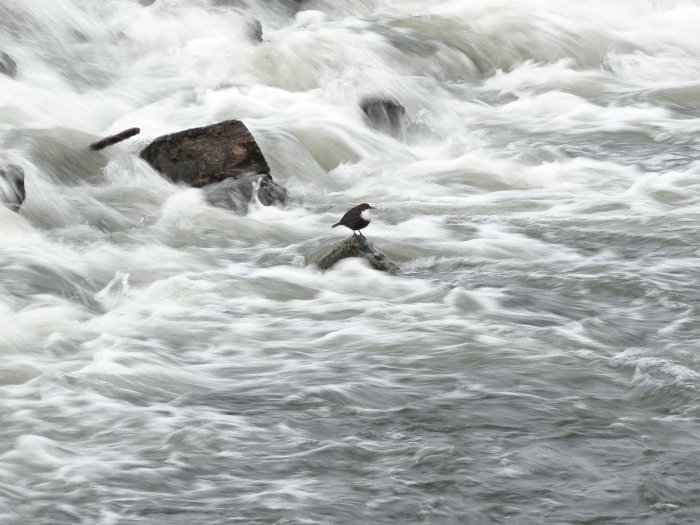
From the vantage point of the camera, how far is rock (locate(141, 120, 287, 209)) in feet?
31.9

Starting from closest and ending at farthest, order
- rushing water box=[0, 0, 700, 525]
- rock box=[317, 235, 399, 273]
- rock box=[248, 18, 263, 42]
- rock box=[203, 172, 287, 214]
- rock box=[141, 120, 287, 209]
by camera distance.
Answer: rushing water box=[0, 0, 700, 525] → rock box=[317, 235, 399, 273] → rock box=[203, 172, 287, 214] → rock box=[141, 120, 287, 209] → rock box=[248, 18, 263, 42]

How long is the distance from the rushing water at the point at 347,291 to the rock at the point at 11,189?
24 cm

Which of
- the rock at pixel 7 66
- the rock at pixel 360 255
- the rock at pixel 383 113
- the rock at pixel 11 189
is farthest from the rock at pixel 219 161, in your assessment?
the rock at pixel 7 66

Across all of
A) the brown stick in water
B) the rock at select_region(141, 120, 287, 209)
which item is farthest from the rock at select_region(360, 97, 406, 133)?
the brown stick in water

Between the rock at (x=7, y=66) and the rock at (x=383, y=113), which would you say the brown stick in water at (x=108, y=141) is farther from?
the rock at (x=383, y=113)

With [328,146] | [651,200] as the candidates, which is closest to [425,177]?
[328,146]

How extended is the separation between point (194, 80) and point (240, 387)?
25.5ft

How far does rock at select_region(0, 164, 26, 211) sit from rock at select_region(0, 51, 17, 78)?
3.72 metres

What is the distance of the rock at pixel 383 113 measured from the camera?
40.0ft

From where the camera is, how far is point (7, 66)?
494 inches

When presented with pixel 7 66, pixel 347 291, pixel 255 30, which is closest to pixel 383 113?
pixel 255 30

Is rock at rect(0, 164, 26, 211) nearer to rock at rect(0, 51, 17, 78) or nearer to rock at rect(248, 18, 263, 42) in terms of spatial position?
rock at rect(0, 51, 17, 78)

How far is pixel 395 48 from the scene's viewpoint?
1481 centimetres

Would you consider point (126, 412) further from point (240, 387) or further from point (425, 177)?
point (425, 177)
